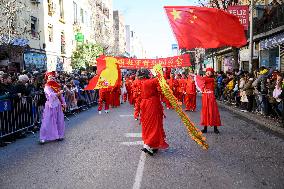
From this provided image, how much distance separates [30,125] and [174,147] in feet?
16.1

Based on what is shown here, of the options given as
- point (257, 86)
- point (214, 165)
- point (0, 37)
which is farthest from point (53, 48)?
point (214, 165)

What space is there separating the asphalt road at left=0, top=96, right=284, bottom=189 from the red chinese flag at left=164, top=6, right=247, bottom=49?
2473 mm

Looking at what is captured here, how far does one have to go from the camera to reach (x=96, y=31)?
51375 mm

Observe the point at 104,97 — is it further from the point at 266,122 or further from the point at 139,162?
the point at 139,162

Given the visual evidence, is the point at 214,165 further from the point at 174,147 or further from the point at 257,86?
the point at 257,86

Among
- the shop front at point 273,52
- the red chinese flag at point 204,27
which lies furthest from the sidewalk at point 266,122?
the shop front at point 273,52

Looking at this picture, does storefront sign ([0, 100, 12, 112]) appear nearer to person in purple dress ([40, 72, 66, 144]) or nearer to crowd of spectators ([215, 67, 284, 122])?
person in purple dress ([40, 72, 66, 144])

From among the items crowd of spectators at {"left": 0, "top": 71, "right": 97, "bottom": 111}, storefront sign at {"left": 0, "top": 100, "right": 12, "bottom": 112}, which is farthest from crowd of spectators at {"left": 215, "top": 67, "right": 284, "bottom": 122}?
storefront sign at {"left": 0, "top": 100, "right": 12, "bottom": 112}

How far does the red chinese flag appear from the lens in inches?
408

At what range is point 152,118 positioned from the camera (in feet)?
26.7

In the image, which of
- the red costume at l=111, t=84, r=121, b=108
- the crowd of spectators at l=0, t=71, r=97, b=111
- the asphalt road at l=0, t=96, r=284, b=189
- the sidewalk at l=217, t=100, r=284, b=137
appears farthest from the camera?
the red costume at l=111, t=84, r=121, b=108

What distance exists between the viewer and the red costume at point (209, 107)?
1064 centimetres

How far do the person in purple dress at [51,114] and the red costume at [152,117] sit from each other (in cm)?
273

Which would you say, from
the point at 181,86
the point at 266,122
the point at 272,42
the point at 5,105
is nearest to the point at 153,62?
the point at 181,86
